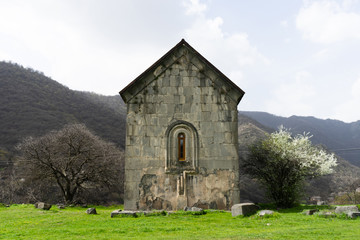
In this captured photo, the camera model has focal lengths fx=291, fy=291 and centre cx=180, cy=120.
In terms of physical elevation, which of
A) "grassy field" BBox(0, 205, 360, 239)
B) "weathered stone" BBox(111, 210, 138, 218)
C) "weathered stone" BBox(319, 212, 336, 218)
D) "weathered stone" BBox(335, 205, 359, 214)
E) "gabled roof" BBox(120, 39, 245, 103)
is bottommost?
"grassy field" BBox(0, 205, 360, 239)

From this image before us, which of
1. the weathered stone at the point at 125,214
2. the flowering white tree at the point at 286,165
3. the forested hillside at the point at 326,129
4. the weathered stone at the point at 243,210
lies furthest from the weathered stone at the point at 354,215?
the forested hillside at the point at 326,129

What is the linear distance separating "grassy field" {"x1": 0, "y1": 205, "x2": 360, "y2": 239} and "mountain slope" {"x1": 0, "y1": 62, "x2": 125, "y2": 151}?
3091 cm

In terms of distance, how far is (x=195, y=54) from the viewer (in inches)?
490

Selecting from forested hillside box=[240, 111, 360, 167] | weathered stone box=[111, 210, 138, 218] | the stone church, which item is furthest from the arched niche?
forested hillside box=[240, 111, 360, 167]

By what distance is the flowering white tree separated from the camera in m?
13.3

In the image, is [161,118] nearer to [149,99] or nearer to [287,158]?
[149,99]

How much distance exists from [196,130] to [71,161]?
1255 cm

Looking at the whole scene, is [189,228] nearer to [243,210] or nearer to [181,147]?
[243,210]

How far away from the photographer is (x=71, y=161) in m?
20.9

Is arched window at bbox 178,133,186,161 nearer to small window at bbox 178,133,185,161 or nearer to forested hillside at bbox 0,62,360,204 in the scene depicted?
small window at bbox 178,133,185,161

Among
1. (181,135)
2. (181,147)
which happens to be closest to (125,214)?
(181,147)

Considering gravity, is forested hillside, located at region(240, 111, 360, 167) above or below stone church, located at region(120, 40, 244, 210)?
above

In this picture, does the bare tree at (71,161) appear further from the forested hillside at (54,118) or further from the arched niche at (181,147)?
the arched niche at (181,147)

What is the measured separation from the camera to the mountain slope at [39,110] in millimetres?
39688
